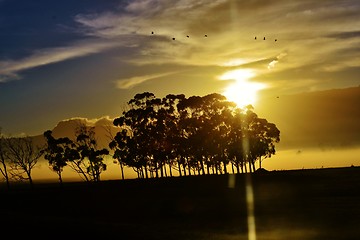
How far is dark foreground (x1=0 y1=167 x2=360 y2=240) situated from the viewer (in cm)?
3338

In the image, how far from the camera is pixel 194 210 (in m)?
50.0

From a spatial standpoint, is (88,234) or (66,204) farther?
(66,204)

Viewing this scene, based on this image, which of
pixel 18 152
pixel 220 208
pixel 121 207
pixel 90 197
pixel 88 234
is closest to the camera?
pixel 88 234

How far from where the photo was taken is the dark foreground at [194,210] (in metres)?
33.4

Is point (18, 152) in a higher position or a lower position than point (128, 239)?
higher

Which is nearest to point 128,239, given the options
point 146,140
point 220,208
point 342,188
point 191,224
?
point 191,224

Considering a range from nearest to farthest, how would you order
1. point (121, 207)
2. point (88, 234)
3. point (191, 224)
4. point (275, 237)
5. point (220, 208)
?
point (275, 237) < point (88, 234) < point (191, 224) < point (220, 208) < point (121, 207)

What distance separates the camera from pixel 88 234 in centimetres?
3334

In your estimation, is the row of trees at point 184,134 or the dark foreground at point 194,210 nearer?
the dark foreground at point 194,210

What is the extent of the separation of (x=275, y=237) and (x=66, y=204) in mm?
39837

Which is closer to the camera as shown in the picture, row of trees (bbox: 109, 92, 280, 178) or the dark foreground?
the dark foreground

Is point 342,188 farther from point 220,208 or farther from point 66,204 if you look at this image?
Answer: point 66,204

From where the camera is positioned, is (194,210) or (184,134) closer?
(194,210)

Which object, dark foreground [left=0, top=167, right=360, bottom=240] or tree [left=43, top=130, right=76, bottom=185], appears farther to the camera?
tree [left=43, top=130, right=76, bottom=185]
